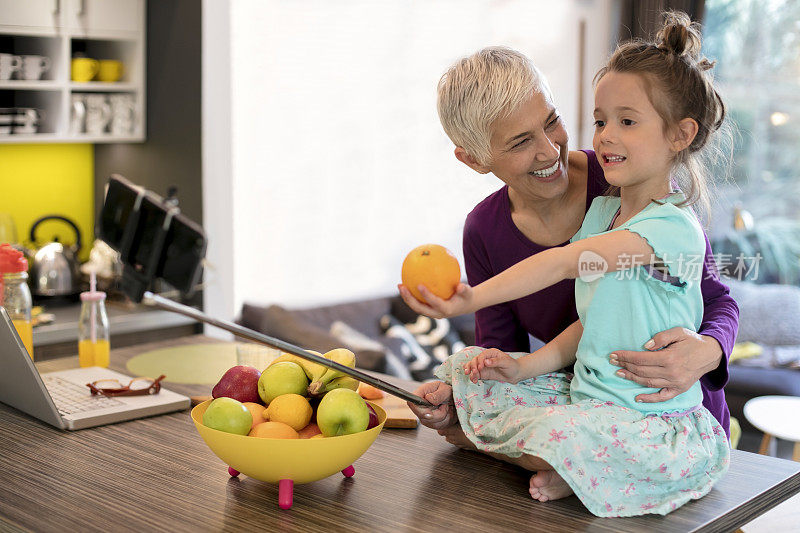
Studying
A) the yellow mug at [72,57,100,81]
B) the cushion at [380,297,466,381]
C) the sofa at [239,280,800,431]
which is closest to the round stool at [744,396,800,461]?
the sofa at [239,280,800,431]

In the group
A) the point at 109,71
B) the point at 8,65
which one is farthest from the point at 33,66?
the point at 109,71

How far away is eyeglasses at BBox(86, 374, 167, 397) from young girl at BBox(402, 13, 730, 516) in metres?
0.69

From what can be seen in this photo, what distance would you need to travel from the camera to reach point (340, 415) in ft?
4.50

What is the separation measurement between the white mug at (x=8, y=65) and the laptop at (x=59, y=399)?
202cm

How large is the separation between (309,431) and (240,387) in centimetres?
16

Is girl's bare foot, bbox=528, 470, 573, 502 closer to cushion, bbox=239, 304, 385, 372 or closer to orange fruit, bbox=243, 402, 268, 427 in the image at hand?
orange fruit, bbox=243, 402, 268, 427

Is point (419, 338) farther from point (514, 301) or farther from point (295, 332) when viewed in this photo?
point (514, 301)

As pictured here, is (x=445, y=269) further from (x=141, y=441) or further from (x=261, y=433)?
(x=141, y=441)

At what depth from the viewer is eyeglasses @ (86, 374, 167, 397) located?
6.30ft

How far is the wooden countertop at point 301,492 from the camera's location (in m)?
1.31

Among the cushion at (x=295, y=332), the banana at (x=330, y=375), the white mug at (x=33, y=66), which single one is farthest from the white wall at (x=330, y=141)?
the banana at (x=330, y=375)

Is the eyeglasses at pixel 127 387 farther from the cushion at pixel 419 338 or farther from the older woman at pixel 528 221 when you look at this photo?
the cushion at pixel 419 338

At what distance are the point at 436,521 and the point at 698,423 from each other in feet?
1.57

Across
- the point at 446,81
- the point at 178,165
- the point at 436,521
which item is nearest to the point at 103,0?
the point at 178,165
